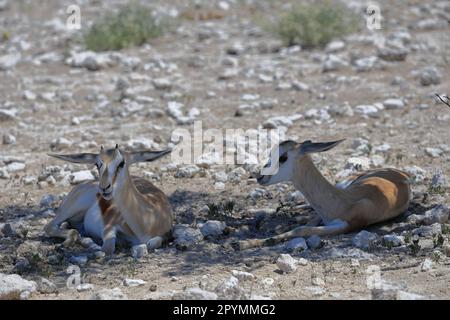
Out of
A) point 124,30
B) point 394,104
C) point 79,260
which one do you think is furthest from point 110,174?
point 124,30

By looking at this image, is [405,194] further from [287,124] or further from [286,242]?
[287,124]

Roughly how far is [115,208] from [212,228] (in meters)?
0.83

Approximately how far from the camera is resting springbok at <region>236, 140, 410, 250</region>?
8.11 meters

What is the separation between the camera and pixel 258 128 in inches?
456

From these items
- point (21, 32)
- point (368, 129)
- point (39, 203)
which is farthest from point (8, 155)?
point (21, 32)

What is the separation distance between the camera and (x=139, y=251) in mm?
7379

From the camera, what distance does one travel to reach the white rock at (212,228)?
7.96m

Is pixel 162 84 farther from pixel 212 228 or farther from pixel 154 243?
pixel 154 243

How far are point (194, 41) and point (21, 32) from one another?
3.70m

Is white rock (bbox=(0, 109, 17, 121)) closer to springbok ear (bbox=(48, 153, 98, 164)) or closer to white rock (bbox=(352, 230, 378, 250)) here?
Result: springbok ear (bbox=(48, 153, 98, 164))

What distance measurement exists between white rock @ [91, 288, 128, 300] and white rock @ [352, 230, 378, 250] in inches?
80.9

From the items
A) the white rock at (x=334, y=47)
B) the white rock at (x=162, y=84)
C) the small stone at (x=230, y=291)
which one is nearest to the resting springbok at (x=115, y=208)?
the small stone at (x=230, y=291)

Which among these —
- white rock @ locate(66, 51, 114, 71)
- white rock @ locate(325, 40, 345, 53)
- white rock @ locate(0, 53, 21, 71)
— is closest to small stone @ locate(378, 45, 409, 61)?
white rock @ locate(325, 40, 345, 53)

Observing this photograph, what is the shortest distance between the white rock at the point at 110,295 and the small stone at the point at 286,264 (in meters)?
1.19
